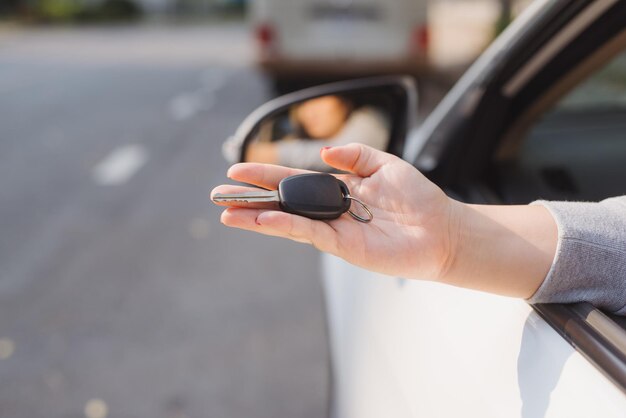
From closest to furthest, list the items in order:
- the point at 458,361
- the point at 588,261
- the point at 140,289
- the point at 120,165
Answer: the point at 588,261, the point at 458,361, the point at 140,289, the point at 120,165

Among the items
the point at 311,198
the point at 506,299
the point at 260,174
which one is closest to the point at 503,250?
the point at 506,299

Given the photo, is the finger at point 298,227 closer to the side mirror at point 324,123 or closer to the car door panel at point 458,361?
the car door panel at point 458,361

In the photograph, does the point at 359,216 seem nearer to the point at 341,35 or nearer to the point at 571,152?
the point at 571,152

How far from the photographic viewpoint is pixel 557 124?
2125 mm

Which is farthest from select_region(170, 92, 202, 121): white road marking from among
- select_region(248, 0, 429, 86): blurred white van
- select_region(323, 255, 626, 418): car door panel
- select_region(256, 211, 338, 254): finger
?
select_region(256, 211, 338, 254): finger

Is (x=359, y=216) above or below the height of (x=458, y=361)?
above

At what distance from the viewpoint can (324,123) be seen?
189 centimetres

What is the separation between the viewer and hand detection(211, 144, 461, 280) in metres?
1.06

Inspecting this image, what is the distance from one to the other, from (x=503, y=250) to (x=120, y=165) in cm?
604

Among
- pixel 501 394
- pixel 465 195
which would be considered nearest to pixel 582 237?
pixel 501 394

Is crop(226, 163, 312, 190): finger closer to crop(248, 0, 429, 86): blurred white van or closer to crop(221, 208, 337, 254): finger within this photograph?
crop(221, 208, 337, 254): finger

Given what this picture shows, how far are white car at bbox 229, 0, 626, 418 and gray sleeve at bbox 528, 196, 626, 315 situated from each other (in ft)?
0.08

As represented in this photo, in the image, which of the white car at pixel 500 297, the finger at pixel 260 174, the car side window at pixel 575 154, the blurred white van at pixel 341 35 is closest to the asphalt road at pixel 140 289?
the white car at pixel 500 297

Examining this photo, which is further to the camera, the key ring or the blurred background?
the blurred background
